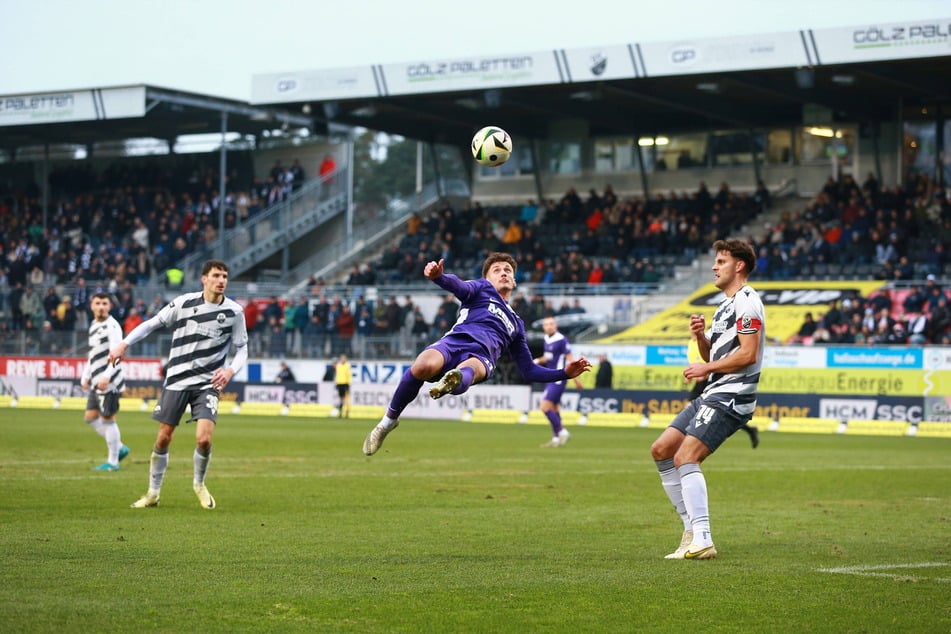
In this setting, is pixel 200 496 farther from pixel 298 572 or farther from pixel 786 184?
pixel 786 184

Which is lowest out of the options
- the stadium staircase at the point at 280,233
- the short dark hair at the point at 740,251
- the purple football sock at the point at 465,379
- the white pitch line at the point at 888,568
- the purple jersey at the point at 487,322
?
the white pitch line at the point at 888,568

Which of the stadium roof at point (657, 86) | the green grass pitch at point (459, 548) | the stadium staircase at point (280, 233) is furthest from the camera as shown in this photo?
the stadium staircase at point (280, 233)

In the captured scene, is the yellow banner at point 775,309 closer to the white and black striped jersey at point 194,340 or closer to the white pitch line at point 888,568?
the white and black striped jersey at point 194,340

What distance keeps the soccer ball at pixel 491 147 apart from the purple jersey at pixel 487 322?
1.37 m

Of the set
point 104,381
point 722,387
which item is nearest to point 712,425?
point 722,387

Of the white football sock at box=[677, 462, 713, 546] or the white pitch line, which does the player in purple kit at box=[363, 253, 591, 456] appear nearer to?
the white football sock at box=[677, 462, 713, 546]

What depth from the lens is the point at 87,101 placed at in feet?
171

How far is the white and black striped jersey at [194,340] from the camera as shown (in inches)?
510

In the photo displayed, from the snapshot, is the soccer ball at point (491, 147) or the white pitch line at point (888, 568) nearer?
the white pitch line at point (888, 568)

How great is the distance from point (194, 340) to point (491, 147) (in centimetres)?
369

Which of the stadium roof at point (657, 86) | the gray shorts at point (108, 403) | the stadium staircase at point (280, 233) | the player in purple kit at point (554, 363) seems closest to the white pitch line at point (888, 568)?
the gray shorts at point (108, 403)

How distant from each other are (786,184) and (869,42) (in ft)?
35.1

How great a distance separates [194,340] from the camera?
12977 mm

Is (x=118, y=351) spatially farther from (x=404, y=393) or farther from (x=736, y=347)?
(x=736, y=347)
